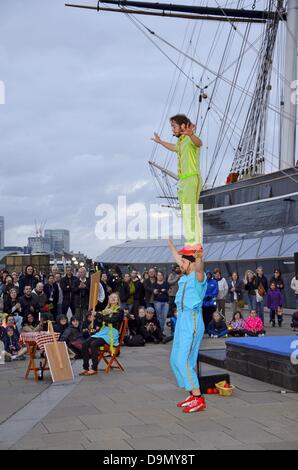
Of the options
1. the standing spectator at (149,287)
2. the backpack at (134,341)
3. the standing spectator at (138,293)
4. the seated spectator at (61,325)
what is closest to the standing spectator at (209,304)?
the standing spectator at (149,287)

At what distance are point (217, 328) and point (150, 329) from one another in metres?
1.97

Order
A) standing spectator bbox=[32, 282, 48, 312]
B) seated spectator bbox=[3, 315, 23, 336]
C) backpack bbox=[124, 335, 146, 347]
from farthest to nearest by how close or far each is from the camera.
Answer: backpack bbox=[124, 335, 146, 347] → standing spectator bbox=[32, 282, 48, 312] → seated spectator bbox=[3, 315, 23, 336]

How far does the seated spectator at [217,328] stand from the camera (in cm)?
1495

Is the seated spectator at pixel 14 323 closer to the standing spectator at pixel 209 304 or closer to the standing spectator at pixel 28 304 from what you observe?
the standing spectator at pixel 28 304

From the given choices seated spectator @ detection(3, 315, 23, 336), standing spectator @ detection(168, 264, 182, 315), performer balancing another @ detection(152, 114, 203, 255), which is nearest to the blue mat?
performer balancing another @ detection(152, 114, 203, 255)

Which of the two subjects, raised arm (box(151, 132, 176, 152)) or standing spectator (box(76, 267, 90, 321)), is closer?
raised arm (box(151, 132, 176, 152))

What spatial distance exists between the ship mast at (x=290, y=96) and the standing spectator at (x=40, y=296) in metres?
17.2

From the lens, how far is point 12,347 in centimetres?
1192

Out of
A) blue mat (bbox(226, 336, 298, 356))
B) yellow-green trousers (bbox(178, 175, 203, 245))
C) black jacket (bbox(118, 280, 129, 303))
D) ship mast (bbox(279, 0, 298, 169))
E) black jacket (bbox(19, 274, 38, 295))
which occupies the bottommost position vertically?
blue mat (bbox(226, 336, 298, 356))

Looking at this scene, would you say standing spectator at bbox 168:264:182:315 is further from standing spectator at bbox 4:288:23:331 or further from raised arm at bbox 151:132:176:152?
raised arm at bbox 151:132:176:152

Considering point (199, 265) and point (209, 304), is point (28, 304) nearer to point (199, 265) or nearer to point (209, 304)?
point (209, 304)

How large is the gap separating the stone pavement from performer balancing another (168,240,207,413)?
1.04ft

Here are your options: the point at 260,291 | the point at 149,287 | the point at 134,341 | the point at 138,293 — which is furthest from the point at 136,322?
the point at 260,291

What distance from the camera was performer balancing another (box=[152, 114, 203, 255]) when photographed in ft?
22.3
